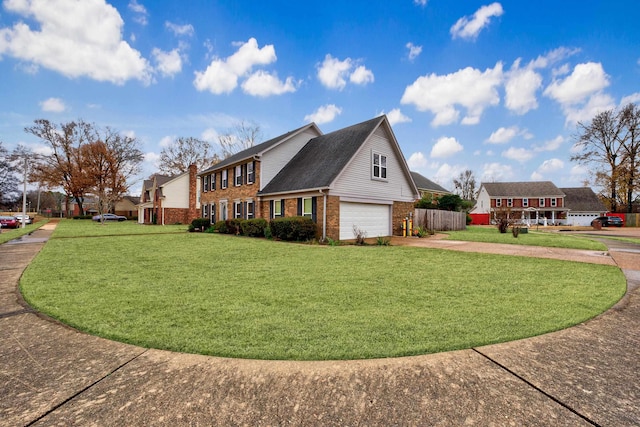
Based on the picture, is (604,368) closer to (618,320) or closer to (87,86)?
(618,320)

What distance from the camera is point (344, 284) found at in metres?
5.89

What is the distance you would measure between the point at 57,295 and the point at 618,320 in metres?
8.80

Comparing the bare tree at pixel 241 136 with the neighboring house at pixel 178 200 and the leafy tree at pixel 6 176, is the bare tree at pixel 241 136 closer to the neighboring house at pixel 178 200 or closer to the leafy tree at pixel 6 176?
the neighboring house at pixel 178 200

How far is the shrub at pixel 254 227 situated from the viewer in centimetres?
1683

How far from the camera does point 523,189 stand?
5269 centimetres

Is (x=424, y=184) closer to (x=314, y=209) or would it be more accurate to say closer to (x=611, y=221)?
(x=611, y=221)

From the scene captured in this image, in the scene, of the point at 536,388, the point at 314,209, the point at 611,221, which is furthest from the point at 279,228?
the point at 611,221

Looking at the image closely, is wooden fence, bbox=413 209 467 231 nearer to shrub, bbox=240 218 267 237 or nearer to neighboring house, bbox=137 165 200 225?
shrub, bbox=240 218 267 237

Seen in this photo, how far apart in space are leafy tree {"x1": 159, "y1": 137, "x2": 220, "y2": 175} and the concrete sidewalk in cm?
4942

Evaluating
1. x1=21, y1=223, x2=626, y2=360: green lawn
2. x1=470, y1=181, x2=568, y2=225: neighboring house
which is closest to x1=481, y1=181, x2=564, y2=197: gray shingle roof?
x1=470, y1=181, x2=568, y2=225: neighboring house

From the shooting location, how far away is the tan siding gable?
14.8m

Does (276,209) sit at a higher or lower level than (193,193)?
lower

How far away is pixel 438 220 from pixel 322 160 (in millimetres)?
11389

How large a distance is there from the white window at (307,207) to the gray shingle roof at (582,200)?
5461cm
